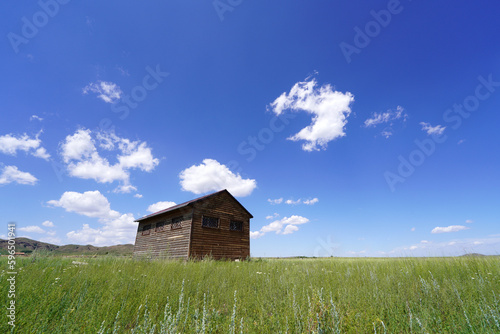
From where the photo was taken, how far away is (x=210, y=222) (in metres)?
17.2

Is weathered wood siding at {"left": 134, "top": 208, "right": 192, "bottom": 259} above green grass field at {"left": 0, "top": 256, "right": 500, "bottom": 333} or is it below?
above

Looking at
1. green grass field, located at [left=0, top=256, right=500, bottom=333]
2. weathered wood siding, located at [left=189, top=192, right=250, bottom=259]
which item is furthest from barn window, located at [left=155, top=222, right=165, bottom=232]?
green grass field, located at [left=0, top=256, right=500, bottom=333]

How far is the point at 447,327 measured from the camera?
3.69 metres

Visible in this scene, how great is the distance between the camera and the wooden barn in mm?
15898

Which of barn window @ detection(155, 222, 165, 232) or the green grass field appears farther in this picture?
barn window @ detection(155, 222, 165, 232)

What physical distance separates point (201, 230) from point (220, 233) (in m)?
1.98

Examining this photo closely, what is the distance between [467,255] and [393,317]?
9.75 meters

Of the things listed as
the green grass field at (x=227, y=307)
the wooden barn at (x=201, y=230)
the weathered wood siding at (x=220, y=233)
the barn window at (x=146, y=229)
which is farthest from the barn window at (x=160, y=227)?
the green grass field at (x=227, y=307)

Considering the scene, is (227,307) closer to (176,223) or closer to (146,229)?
(176,223)

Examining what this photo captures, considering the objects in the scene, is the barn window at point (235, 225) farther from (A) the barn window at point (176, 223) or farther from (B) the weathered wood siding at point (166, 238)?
(A) the barn window at point (176, 223)

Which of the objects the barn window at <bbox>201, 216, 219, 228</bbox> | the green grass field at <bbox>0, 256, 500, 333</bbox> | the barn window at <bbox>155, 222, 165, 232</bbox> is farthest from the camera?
the barn window at <bbox>155, 222, 165, 232</bbox>

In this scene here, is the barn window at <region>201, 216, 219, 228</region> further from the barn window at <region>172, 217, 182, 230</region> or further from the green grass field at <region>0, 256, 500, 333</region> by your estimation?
the green grass field at <region>0, 256, 500, 333</region>

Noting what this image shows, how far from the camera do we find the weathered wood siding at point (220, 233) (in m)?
15.9

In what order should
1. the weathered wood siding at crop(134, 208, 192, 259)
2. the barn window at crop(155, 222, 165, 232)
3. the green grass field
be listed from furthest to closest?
the barn window at crop(155, 222, 165, 232), the weathered wood siding at crop(134, 208, 192, 259), the green grass field
